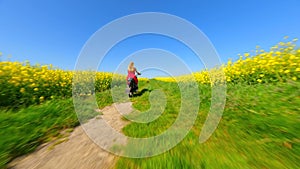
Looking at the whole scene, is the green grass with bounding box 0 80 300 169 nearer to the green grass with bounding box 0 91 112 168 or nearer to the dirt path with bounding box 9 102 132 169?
the green grass with bounding box 0 91 112 168

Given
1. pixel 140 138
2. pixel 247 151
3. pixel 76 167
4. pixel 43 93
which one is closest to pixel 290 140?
pixel 247 151

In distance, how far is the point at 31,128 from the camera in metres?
3.69

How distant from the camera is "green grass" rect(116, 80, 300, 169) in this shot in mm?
2262

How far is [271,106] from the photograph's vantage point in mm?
4281

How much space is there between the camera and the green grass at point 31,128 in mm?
2852

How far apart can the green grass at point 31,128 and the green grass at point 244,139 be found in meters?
1.78

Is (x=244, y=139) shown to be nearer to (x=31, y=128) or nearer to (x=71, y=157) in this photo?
(x=71, y=157)

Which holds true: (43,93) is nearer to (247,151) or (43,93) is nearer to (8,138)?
(8,138)

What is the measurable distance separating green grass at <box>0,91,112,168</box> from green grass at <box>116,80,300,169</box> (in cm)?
178

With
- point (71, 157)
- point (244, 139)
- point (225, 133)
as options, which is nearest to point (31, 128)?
point (71, 157)

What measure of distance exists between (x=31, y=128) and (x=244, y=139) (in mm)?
4687

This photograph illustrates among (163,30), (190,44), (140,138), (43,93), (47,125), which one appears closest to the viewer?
(140,138)

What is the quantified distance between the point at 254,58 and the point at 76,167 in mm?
9204

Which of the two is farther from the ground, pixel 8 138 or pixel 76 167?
pixel 8 138
